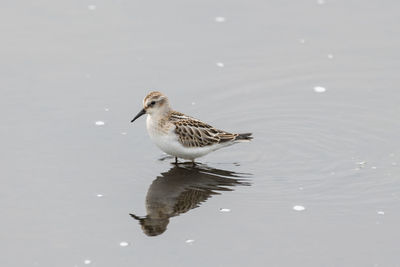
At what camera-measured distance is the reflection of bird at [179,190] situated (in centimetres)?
1141

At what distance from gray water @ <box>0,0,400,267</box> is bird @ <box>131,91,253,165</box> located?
0.35 meters

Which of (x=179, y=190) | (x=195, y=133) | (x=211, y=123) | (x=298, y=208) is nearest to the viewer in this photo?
(x=298, y=208)

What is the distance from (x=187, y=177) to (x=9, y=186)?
2.75 meters

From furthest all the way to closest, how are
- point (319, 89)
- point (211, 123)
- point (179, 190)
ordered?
1. point (319, 89)
2. point (211, 123)
3. point (179, 190)

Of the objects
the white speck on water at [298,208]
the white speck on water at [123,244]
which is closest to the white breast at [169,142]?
the white speck on water at [298,208]

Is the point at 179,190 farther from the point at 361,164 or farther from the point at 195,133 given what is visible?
the point at 361,164

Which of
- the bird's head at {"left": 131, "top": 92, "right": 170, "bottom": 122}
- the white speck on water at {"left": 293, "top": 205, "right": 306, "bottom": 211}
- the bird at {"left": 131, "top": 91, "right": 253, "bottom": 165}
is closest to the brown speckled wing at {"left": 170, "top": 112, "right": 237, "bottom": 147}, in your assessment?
the bird at {"left": 131, "top": 91, "right": 253, "bottom": 165}

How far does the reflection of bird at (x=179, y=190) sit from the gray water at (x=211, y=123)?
32mm

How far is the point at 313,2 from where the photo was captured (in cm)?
1836

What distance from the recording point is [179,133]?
12922 mm

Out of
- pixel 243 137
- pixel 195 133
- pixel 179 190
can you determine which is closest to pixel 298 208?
pixel 179 190

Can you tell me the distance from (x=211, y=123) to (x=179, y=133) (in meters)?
1.46

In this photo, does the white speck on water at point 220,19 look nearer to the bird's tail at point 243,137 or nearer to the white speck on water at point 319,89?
the white speck on water at point 319,89

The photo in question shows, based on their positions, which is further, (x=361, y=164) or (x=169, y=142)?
(x=361, y=164)
